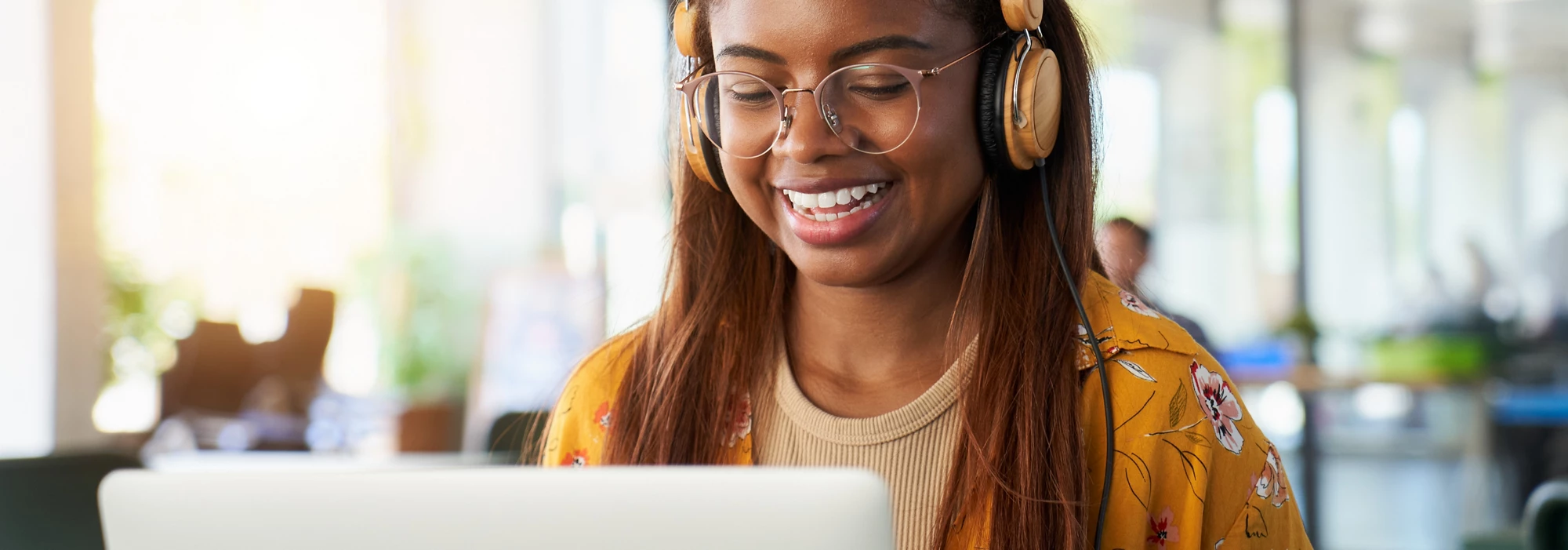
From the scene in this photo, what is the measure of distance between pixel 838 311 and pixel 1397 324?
494cm

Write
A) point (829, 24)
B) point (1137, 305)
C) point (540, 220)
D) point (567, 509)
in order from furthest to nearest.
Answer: point (540, 220), point (1137, 305), point (829, 24), point (567, 509)

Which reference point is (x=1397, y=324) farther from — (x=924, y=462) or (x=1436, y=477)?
(x=924, y=462)

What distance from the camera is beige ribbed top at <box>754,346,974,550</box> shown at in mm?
1043

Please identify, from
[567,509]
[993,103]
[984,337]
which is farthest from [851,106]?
[567,509]

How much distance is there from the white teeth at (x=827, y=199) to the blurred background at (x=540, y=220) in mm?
2622

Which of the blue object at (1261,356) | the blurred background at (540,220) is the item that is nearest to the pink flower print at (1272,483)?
the blurred background at (540,220)

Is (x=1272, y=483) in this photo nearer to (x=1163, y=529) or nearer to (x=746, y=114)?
(x=1163, y=529)

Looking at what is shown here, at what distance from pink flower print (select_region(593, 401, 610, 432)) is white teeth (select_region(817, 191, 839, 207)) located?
31 cm

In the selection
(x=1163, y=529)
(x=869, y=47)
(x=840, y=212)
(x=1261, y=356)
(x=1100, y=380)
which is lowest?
(x=1261, y=356)

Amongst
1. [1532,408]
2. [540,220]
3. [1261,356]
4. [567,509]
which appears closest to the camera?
[567,509]

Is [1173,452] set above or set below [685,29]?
below

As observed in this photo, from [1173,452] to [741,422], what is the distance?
0.37 m

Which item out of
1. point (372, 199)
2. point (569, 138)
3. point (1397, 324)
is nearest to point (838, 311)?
point (1397, 324)

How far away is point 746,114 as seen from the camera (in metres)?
1.03
